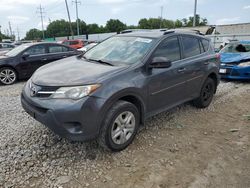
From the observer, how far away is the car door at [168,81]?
3.49 m

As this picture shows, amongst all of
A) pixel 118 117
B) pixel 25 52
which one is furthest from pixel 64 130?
pixel 25 52

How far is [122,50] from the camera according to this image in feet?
12.3

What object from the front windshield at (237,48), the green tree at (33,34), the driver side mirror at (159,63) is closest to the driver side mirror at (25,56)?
the driver side mirror at (159,63)

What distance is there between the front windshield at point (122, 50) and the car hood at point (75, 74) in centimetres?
30

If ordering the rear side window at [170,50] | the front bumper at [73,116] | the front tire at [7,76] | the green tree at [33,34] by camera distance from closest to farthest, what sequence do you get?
the front bumper at [73,116]
the rear side window at [170,50]
the front tire at [7,76]
the green tree at [33,34]

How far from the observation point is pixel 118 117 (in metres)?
3.05

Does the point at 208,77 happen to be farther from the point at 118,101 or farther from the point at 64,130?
the point at 64,130

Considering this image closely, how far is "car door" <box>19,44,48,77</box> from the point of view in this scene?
7488mm

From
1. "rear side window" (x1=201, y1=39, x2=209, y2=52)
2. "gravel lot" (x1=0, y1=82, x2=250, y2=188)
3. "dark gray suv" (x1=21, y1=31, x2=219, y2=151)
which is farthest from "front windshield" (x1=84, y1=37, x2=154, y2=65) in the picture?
"rear side window" (x1=201, y1=39, x2=209, y2=52)

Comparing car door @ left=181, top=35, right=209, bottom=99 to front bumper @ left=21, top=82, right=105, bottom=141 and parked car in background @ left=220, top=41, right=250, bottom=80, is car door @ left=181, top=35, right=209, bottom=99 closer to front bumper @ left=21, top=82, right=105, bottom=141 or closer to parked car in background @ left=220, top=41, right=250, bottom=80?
front bumper @ left=21, top=82, right=105, bottom=141

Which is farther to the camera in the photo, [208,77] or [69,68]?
[208,77]

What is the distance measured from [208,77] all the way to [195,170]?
8.61ft

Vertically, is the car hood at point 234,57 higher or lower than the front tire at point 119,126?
higher

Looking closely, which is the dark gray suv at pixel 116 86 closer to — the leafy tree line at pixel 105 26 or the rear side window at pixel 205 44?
the rear side window at pixel 205 44
